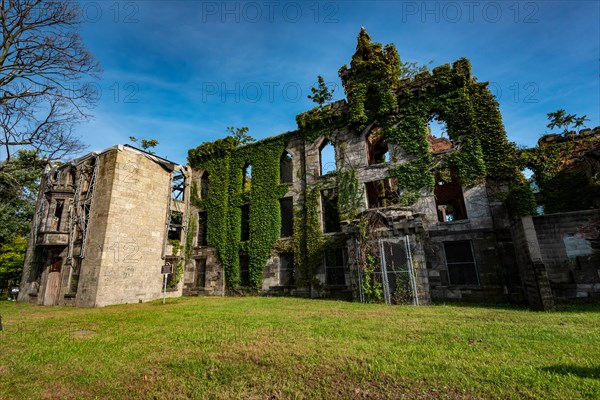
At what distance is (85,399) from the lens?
3.79 metres

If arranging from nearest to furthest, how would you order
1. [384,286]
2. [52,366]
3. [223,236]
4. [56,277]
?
[52,366], [384,286], [56,277], [223,236]

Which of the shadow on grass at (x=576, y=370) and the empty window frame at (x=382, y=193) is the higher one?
the empty window frame at (x=382, y=193)

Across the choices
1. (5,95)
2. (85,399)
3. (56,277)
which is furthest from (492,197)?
(56,277)

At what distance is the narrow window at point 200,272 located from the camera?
1992 centimetres

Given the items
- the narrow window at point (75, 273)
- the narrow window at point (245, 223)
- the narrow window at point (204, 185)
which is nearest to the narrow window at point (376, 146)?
the narrow window at point (245, 223)

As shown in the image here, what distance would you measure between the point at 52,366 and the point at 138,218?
13.8m

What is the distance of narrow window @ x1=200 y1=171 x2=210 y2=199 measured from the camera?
2223 centimetres

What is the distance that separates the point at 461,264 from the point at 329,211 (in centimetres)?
774

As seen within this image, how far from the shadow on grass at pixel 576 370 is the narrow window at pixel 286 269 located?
13.9 m

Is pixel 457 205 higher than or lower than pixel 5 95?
lower

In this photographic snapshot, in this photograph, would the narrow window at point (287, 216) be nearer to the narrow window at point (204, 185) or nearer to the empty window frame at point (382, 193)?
the empty window frame at point (382, 193)

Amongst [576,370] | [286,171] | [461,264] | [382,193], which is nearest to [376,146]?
[382,193]

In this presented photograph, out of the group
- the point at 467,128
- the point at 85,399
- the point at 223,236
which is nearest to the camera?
the point at 85,399

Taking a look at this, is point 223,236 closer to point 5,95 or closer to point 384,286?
point 384,286
